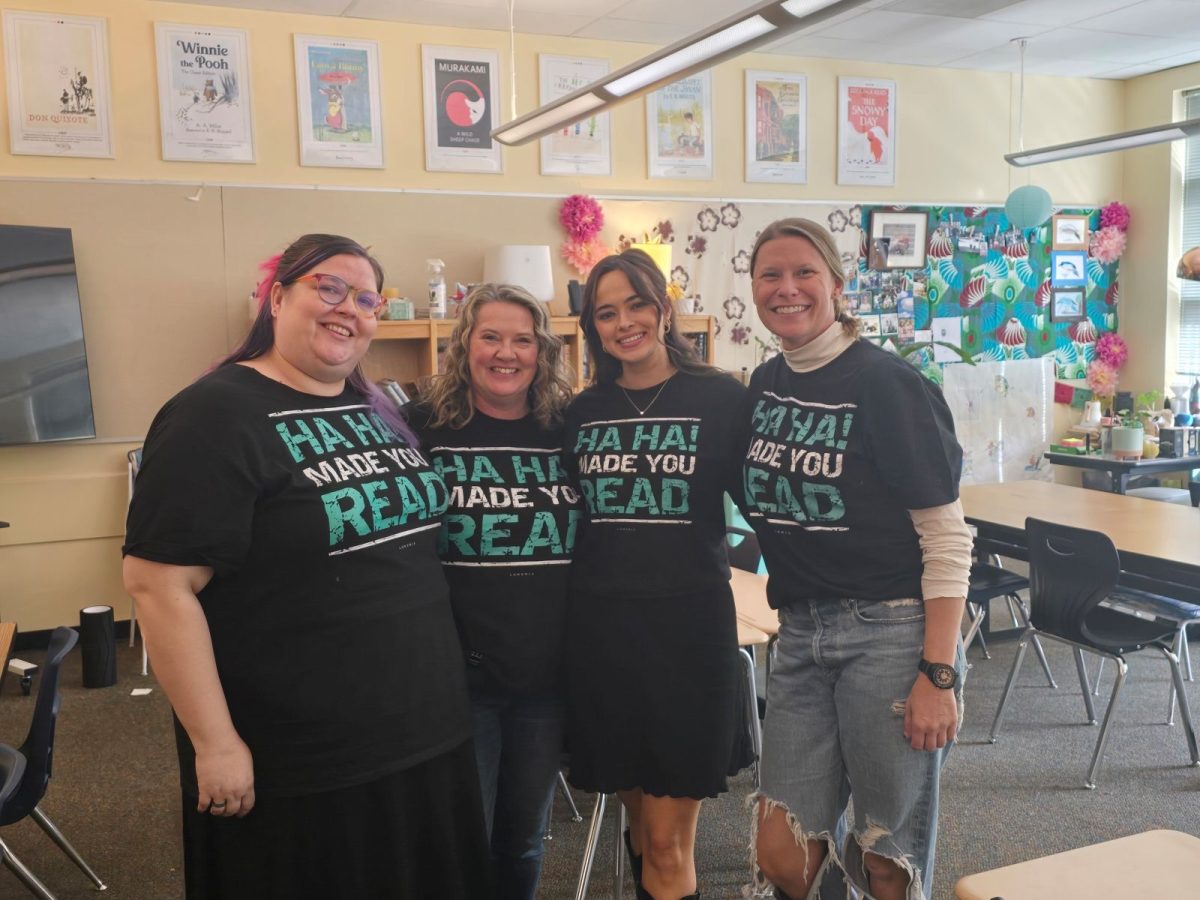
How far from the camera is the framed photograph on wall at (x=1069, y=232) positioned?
754 cm

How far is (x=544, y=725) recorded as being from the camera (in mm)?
2023

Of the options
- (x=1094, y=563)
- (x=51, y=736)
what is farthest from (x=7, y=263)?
(x=1094, y=563)

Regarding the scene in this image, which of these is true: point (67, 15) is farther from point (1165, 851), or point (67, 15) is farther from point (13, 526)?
point (1165, 851)

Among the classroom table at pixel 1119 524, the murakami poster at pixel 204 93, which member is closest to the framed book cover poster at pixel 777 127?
the classroom table at pixel 1119 524

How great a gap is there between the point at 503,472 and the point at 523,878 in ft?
2.74

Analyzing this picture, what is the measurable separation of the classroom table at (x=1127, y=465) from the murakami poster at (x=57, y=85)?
19.4ft

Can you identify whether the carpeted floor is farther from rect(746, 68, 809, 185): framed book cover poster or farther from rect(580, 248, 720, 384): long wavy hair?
rect(746, 68, 809, 185): framed book cover poster

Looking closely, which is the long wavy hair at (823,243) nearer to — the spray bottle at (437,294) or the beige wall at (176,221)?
the spray bottle at (437,294)

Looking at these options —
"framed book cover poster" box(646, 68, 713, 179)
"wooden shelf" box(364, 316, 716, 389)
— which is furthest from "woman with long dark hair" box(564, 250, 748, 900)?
"framed book cover poster" box(646, 68, 713, 179)

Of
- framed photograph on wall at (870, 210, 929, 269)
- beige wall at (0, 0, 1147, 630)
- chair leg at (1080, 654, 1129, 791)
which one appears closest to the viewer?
chair leg at (1080, 654, 1129, 791)

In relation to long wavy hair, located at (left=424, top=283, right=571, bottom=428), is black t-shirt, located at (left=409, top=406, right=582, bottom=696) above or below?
below

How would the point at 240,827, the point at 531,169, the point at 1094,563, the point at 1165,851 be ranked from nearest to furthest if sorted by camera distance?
the point at 1165,851
the point at 240,827
the point at 1094,563
the point at 531,169

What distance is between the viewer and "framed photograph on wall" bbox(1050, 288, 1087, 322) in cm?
757

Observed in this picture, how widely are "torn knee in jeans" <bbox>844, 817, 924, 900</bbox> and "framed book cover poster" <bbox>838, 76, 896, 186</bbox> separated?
5.68 meters
